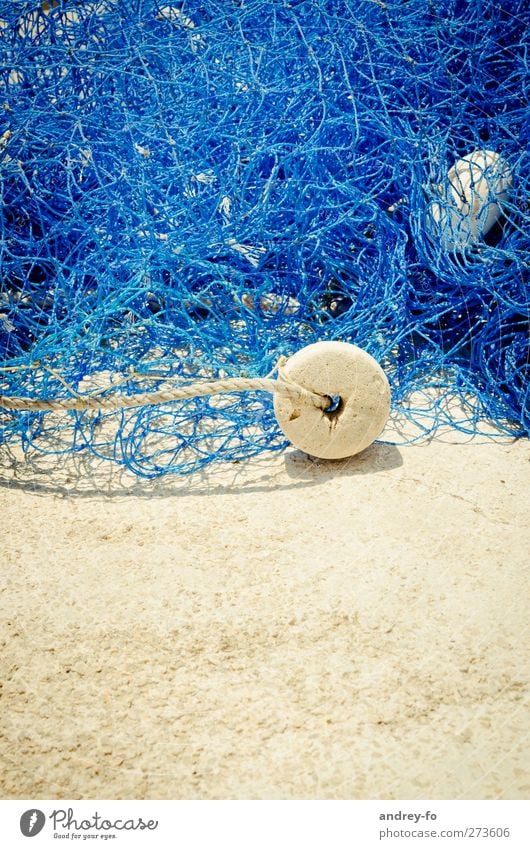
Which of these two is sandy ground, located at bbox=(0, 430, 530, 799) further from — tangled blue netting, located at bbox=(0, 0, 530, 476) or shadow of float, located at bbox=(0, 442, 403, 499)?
tangled blue netting, located at bbox=(0, 0, 530, 476)

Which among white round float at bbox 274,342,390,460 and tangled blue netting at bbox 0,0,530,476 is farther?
tangled blue netting at bbox 0,0,530,476

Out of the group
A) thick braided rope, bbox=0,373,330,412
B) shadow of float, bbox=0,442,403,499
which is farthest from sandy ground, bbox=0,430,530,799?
thick braided rope, bbox=0,373,330,412

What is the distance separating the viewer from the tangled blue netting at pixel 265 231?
3.09m

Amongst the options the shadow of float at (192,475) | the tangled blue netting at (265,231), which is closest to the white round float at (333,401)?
the shadow of float at (192,475)

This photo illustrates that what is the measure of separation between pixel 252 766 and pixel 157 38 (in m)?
3.81

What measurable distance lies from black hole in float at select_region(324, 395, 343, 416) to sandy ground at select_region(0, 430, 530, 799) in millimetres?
210

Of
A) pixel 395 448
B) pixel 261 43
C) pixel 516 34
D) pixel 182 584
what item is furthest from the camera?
pixel 261 43

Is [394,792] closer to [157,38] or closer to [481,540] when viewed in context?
[481,540]

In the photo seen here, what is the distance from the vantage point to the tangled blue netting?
309cm

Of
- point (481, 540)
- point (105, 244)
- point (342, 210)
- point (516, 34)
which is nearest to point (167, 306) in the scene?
point (105, 244)

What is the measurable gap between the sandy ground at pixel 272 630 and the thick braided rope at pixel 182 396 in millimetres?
299

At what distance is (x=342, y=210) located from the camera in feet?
11.0

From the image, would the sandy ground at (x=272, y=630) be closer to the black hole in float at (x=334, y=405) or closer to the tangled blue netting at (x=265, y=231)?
the black hole in float at (x=334, y=405)

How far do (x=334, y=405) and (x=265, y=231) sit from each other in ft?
3.30
